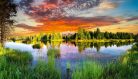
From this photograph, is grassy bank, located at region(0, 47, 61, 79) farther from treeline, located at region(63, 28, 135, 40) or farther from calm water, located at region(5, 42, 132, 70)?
treeline, located at region(63, 28, 135, 40)

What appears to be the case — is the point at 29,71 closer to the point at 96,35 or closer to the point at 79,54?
the point at 79,54

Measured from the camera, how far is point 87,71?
1476 centimetres

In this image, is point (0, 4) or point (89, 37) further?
point (89, 37)

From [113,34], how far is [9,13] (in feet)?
359

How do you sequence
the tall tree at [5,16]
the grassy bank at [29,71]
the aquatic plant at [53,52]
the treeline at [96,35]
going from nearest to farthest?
the grassy bank at [29,71] < the aquatic plant at [53,52] < the tall tree at [5,16] < the treeline at [96,35]

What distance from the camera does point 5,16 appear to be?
43.8 m

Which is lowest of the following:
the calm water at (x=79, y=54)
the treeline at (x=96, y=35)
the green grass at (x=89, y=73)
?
the treeline at (x=96, y=35)

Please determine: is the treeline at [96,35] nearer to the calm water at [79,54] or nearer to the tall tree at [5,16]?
the calm water at [79,54]

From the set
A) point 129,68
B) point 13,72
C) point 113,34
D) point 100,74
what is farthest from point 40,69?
point 113,34

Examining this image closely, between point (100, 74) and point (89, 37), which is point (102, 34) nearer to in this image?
point (89, 37)

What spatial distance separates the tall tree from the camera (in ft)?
141

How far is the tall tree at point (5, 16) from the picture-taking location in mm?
43125

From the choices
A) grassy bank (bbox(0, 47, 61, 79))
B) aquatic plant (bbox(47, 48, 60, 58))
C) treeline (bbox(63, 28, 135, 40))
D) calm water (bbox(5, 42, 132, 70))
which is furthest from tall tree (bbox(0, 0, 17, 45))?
treeline (bbox(63, 28, 135, 40))

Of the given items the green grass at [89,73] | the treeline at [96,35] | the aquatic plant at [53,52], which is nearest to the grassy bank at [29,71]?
the green grass at [89,73]
